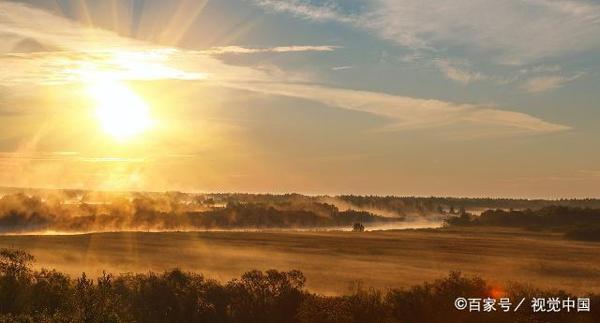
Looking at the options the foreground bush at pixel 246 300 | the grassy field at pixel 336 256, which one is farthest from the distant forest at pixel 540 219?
the foreground bush at pixel 246 300

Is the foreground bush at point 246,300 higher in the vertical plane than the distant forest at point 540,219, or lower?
lower

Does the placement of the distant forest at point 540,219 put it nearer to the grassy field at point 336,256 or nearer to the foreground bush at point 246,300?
the grassy field at point 336,256

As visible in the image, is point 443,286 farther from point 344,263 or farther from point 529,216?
point 529,216

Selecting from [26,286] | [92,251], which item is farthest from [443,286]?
[92,251]

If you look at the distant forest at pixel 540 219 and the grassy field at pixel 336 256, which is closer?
the grassy field at pixel 336 256

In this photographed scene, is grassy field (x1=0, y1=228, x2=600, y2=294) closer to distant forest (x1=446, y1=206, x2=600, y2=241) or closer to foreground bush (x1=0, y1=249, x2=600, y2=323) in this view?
foreground bush (x1=0, y1=249, x2=600, y2=323)

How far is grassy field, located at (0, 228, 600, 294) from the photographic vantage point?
145 ft

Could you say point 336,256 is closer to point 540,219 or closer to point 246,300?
point 246,300

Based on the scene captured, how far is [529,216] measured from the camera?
110 m

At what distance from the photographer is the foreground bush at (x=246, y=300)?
22.2m

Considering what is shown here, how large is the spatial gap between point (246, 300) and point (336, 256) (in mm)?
36077

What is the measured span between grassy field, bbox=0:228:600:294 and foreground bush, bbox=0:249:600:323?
32.9ft

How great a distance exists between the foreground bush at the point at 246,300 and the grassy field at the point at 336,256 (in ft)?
32.9

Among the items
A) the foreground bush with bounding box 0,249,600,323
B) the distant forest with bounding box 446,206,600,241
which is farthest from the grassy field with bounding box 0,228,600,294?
the distant forest with bounding box 446,206,600,241
